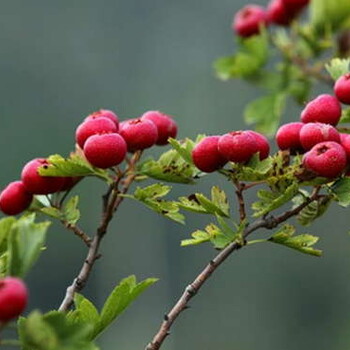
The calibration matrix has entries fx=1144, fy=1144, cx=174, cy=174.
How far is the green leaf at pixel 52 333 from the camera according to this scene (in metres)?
0.91

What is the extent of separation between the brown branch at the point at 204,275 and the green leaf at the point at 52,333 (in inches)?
10.1

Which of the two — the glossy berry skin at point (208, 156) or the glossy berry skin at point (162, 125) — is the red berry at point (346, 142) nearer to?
the glossy berry skin at point (208, 156)

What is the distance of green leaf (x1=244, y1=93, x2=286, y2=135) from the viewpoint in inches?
81.1

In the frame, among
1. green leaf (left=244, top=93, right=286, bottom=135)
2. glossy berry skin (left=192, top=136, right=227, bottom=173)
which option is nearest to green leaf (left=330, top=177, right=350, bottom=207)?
glossy berry skin (left=192, top=136, right=227, bottom=173)

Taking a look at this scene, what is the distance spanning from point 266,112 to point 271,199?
0.82 metres

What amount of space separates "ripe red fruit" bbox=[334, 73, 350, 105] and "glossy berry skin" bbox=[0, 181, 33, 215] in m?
0.39

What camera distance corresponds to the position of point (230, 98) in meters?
31.1

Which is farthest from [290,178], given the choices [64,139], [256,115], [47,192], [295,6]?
[64,139]

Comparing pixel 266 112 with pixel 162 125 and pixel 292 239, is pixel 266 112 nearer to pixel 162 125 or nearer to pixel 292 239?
pixel 162 125

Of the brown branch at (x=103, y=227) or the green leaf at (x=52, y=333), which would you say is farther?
the brown branch at (x=103, y=227)

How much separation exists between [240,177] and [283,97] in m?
0.82

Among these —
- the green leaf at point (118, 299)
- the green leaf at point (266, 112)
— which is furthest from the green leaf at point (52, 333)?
the green leaf at point (266, 112)

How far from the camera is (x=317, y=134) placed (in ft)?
4.09

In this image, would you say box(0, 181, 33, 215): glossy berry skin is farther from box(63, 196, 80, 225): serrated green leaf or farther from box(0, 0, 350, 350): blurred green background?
box(0, 0, 350, 350): blurred green background
